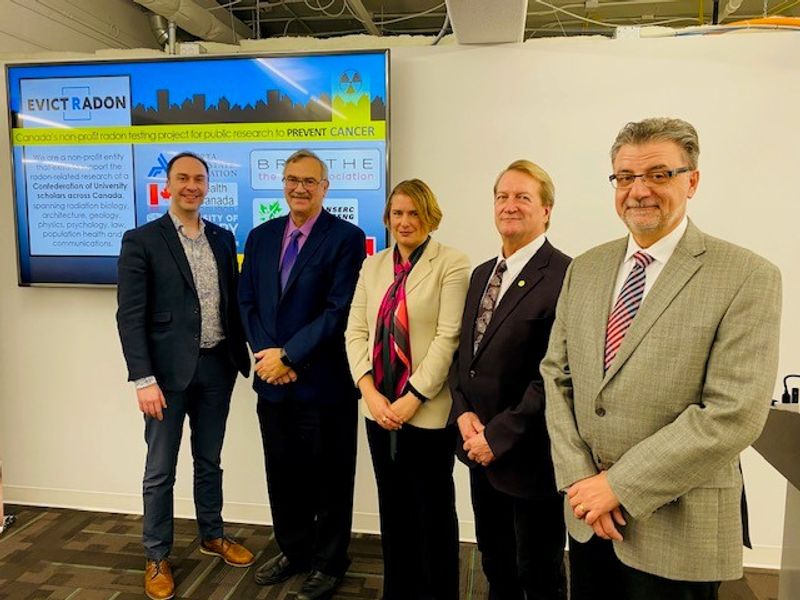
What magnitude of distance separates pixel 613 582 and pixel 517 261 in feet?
2.89

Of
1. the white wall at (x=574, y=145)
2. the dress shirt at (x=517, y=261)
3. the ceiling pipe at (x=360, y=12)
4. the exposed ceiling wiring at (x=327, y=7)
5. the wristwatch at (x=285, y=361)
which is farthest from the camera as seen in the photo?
the exposed ceiling wiring at (x=327, y=7)

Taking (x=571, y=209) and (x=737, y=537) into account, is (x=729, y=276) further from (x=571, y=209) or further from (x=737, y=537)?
(x=571, y=209)

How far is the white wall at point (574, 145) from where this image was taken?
2.51 m

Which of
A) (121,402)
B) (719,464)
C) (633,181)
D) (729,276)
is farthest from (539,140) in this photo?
(121,402)

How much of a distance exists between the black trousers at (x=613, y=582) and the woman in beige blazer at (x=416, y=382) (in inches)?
22.7

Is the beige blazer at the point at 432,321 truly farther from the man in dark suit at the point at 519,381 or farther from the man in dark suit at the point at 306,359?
the man in dark suit at the point at 306,359

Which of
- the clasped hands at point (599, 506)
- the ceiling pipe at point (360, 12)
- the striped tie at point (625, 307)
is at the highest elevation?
the ceiling pipe at point (360, 12)

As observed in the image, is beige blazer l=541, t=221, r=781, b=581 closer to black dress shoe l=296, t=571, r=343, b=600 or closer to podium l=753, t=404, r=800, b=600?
podium l=753, t=404, r=800, b=600

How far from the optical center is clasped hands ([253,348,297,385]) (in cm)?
218

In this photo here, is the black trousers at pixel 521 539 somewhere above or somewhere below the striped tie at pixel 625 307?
below

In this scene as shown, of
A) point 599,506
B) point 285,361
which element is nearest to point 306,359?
point 285,361

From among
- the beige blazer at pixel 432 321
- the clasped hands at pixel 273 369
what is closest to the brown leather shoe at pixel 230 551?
the clasped hands at pixel 273 369

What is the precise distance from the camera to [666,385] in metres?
1.23

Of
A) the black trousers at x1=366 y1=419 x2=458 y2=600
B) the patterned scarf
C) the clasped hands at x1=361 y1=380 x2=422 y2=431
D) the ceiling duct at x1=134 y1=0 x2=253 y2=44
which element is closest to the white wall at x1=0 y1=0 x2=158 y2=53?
the ceiling duct at x1=134 y1=0 x2=253 y2=44
